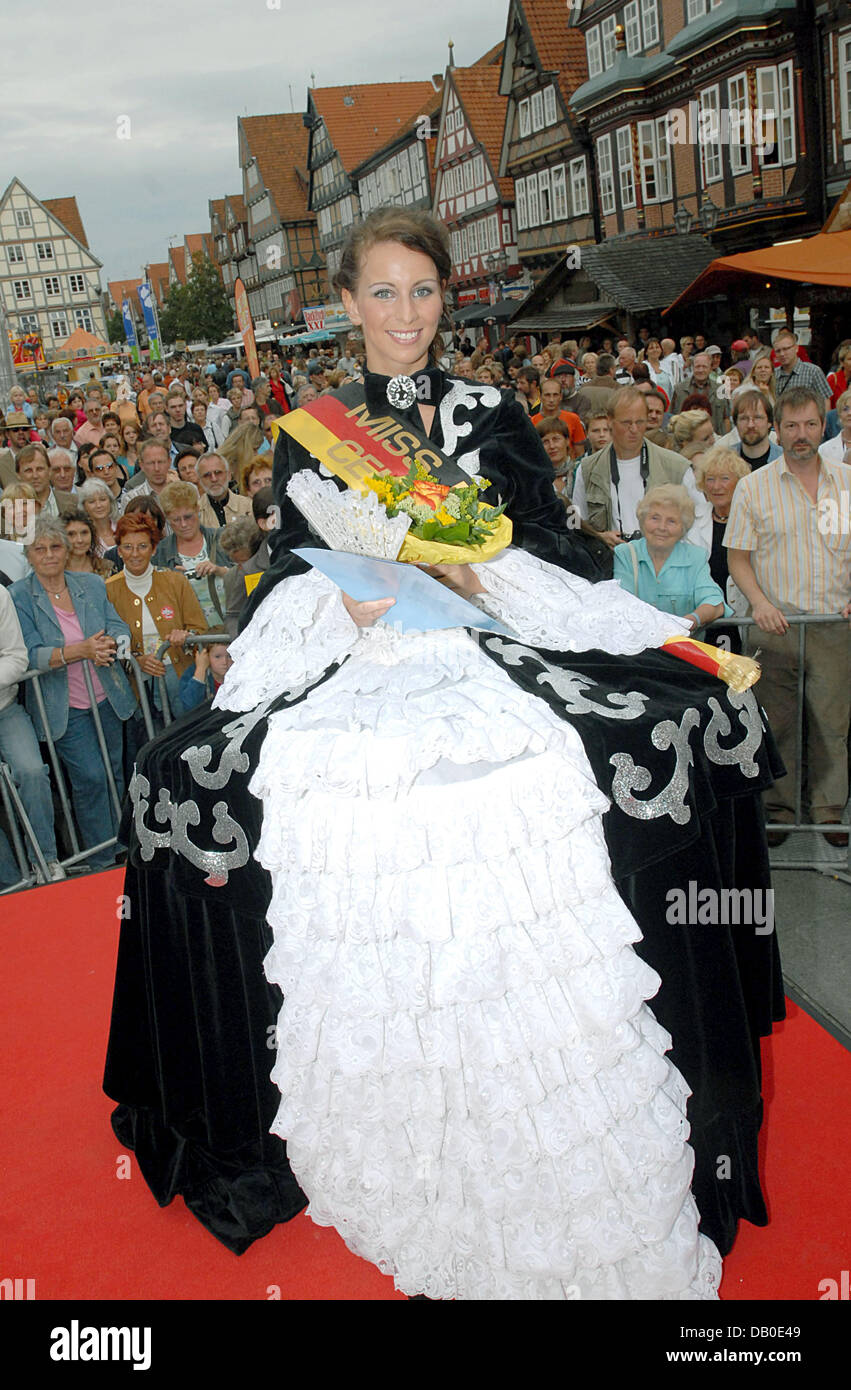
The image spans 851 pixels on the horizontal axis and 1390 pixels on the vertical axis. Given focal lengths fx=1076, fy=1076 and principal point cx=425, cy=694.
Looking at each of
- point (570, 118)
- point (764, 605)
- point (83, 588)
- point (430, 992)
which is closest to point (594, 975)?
point (430, 992)

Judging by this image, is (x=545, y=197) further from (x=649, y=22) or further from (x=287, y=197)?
(x=287, y=197)

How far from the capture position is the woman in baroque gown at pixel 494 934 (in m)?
1.95

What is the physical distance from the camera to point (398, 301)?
254cm

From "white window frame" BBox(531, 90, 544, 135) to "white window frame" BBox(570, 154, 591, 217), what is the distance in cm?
212

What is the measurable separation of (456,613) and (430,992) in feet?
2.58

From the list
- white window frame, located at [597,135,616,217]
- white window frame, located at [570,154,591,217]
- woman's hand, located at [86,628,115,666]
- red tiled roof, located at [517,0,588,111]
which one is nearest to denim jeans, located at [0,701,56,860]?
woman's hand, located at [86,628,115,666]

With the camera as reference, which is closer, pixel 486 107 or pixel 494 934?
pixel 494 934

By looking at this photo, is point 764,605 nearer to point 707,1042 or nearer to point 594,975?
point 707,1042

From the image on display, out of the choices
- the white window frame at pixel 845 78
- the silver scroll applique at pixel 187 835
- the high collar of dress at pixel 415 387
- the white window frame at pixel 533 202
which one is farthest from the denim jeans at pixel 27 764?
the white window frame at pixel 533 202

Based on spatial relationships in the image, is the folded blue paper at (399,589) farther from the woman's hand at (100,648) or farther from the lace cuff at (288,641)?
the woman's hand at (100,648)

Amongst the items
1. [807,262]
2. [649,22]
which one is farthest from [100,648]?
[649,22]

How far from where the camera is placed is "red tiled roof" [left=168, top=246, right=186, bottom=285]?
89375 mm

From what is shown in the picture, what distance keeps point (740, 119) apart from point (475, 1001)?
2127 cm

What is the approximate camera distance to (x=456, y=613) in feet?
7.45
